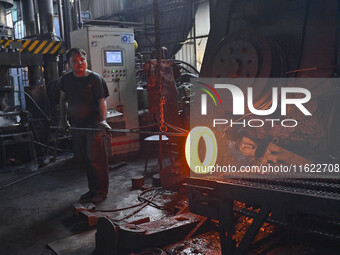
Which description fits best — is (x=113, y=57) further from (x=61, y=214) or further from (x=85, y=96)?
(x=61, y=214)

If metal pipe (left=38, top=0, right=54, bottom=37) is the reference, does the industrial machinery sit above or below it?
below

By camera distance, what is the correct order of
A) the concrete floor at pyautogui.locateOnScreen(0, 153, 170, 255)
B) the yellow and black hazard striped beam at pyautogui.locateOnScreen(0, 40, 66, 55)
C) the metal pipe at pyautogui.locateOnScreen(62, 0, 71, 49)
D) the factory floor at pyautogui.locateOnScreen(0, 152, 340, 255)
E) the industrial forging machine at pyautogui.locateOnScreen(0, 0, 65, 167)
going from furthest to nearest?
the metal pipe at pyautogui.locateOnScreen(62, 0, 71, 49)
the yellow and black hazard striped beam at pyautogui.locateOnScreen(0, 40, 66, 55)
the industrial forging machine at pyautogui.locateOnScreen(0, 0, 65, 167)
the concrete floor at pyautogui.locateOnScreen(0, 153, 170, 255)
the factory floor at pyautogui.locateOnScreen(0, 152, 340, 255)

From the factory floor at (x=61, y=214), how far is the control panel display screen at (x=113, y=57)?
72.0 inches

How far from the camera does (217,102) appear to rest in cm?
352

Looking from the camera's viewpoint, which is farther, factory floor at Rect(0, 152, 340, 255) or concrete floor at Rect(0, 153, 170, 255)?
concrete floor at Rect(0, 153, 170, 255)

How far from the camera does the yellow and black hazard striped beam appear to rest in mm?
6121

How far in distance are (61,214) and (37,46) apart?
388 cm

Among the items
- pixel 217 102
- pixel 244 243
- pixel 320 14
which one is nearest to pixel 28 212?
pixel 217 102

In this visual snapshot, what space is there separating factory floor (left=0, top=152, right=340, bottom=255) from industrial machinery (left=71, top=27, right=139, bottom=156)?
55cm

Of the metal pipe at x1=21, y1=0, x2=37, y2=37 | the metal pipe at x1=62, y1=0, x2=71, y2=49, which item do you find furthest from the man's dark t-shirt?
the metal pipe at x1=21, y1=0, x2=37, y2=37

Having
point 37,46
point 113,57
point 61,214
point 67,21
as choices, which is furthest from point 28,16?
point 61,214

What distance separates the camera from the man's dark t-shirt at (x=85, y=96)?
4.06m

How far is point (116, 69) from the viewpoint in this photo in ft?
20.2

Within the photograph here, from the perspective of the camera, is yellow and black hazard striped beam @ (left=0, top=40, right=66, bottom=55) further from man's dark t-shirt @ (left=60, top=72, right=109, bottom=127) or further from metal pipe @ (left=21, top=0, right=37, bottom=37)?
man's dark t-shirt @ (left=60, top=72, right=109, bottom=127)
